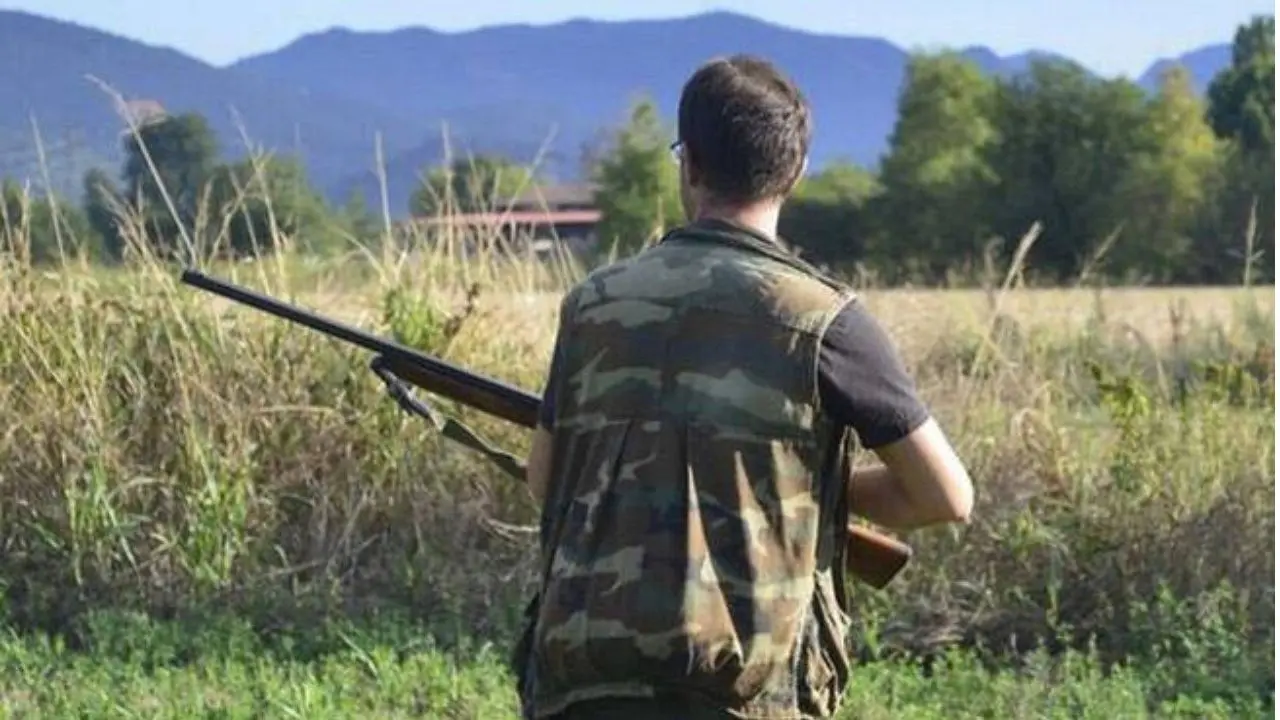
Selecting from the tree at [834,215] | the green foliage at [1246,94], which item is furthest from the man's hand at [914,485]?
the green foliage at [1246,94]

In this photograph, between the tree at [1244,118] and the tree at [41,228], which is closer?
the tree at [41,228]

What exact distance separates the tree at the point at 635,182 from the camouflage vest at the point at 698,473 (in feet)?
22.6

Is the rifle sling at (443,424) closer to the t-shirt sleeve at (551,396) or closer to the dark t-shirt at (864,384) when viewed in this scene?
the t-shirt sleeve at (551,396)

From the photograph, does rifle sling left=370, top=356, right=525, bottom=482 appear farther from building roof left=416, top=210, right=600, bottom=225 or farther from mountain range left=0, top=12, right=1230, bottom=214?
building roof left=416, top=210, right=600, bottom=225

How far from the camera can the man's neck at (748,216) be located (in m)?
2.94

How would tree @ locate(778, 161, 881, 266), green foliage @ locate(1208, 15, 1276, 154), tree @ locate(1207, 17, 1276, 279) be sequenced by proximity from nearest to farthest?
tree @ locate(778, 161, 881, 266) < tree @ locate(1207, 17, 1276, 279) < green foliage @ locate(1208, 15, 1276, 154)

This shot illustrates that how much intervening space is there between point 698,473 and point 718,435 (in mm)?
59

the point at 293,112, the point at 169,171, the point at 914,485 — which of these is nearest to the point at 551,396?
the point at 914,485

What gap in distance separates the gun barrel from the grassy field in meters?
1.97

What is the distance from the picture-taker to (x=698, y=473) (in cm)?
291

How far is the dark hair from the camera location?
2875 mm

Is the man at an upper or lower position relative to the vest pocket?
upper

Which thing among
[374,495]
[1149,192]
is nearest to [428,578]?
[374,495]

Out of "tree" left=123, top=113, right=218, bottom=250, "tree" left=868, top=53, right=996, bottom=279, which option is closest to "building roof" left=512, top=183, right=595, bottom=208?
"tree" left=123, top=113, right=218, bottom=250
